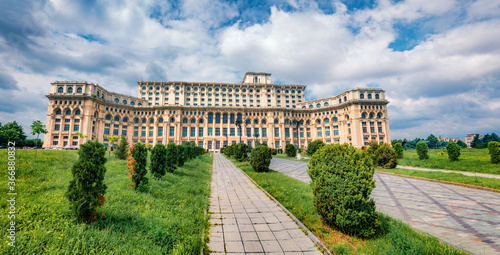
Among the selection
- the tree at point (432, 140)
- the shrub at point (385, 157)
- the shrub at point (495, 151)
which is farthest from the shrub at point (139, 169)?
the tree at point (432, 140)

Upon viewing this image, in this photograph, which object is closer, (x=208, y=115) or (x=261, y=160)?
(x=261, y=160)

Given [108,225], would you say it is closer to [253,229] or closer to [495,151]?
[253,229]

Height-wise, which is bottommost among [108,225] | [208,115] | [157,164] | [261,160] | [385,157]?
[108,225]

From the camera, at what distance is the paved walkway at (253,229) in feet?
11.1

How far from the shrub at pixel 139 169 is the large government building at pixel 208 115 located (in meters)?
44.6

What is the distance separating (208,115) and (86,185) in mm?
58100

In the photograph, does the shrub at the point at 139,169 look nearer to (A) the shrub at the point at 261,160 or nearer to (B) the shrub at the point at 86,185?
(B) the shrub at the point at 86,185

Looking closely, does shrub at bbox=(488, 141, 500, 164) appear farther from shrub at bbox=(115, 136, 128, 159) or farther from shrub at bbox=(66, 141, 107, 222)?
shrub at bbox=(115, 136, 128, 159)

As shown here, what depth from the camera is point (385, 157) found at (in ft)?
52.2

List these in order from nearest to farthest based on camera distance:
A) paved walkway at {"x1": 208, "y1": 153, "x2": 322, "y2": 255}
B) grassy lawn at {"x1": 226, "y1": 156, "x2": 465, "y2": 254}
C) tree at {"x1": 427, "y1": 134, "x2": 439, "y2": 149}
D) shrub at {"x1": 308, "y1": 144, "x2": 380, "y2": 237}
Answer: grassy lawn at {"x1": 226, "y1": 156, "x2": 465, "y2": 254} → paved walkway at {"x1": 208, "y1": 153, "x2": 322, "y2": 255} → shrub at {"x1": 308, "y1": 144, "x2": 380, "y2": 237} → tree at {"x1": 427, "y1": 134, "x2": 439, "y2": 149}

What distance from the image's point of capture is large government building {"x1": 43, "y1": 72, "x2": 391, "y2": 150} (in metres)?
48.4

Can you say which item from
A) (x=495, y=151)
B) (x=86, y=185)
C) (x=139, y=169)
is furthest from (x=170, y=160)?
(x=495, y=151)

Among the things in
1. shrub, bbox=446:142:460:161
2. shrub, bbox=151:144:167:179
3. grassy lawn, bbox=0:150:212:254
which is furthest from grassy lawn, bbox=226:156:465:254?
shrub, bbox=446:142:460:161

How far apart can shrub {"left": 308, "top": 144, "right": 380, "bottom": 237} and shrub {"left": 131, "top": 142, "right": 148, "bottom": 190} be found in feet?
18.3
